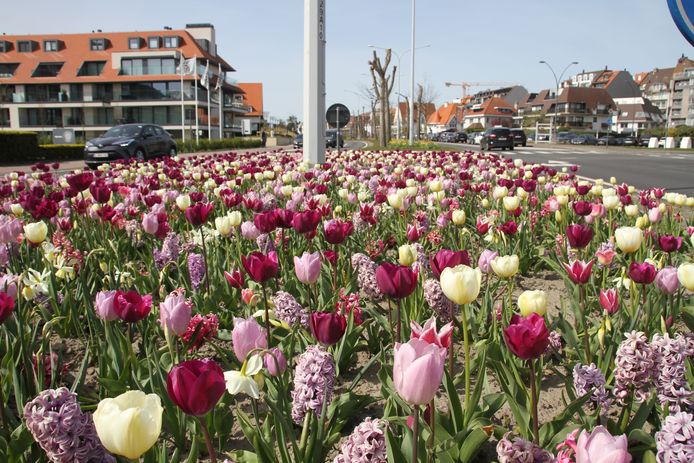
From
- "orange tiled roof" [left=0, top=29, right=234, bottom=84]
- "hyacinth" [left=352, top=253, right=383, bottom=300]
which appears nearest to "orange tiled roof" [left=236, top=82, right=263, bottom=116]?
"orange tiled roof" [left=0, top=29, right=234, bottom=84]

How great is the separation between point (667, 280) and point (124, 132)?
1880cm

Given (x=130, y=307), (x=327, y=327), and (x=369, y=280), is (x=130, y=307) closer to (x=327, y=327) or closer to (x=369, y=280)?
(x=327, y=327)

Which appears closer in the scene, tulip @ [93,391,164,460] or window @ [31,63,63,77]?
tulip @ [93,391,164,460]

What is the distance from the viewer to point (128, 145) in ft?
57.9

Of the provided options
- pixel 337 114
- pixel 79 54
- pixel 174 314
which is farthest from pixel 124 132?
pixel 79 54

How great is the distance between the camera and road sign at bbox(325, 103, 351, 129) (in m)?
13.5

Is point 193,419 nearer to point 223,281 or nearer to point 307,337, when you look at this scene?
point 307,337

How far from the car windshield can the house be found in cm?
10629

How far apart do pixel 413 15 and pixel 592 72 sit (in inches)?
4681

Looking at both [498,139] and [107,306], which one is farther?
[498,139]

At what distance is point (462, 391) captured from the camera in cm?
228

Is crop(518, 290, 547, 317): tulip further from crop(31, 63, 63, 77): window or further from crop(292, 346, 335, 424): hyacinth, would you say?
crop(31, 63, 63, 77): window

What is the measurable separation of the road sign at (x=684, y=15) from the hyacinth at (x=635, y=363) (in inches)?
115

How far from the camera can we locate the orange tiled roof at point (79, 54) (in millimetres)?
57531
